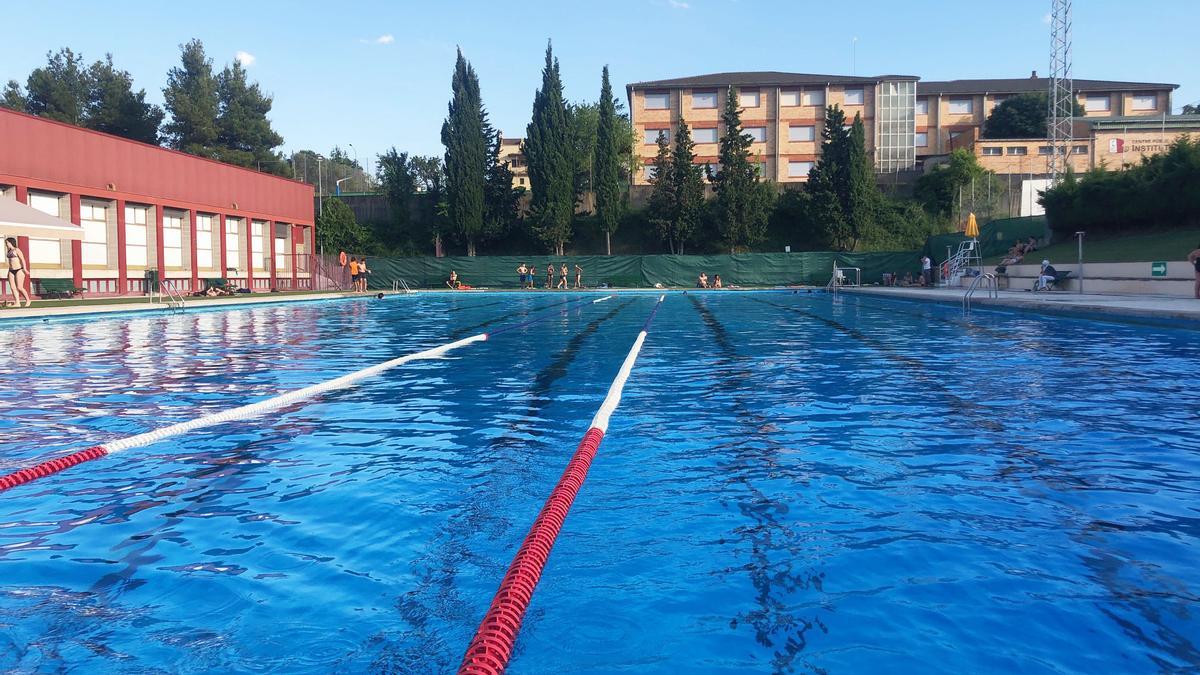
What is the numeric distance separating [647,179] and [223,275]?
32378mm

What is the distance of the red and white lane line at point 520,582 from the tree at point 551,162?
4212 cm

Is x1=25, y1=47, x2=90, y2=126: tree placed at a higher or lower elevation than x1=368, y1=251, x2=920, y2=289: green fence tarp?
higher

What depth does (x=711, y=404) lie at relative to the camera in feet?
24.5

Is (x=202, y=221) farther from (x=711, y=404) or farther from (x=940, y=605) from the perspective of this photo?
(x=940, y=605)

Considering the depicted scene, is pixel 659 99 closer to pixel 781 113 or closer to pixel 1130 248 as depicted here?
pixel 781 113

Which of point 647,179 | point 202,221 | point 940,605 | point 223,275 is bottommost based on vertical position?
point 940,605

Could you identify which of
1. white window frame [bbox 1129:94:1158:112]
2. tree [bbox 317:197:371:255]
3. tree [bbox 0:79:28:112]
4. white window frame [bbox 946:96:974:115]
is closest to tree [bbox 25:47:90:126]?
tree [bbox 0:79:28:112]

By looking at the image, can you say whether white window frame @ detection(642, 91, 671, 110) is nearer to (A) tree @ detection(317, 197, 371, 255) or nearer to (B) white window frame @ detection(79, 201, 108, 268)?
(A) tree @ detection(317, 197, 371, 255)

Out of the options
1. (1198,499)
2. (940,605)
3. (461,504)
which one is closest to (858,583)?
(940,605)

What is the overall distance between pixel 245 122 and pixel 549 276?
31130 mm

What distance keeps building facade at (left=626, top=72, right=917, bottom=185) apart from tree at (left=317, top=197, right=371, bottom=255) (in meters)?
20.4

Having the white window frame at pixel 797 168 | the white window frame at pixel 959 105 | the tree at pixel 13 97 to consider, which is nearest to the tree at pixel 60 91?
the tree at pixel 13 97

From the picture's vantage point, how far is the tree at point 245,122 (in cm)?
5844

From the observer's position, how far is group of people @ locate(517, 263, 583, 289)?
40.8 meters
